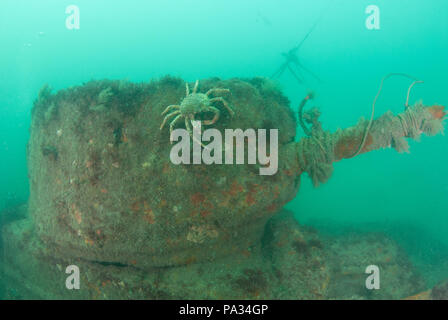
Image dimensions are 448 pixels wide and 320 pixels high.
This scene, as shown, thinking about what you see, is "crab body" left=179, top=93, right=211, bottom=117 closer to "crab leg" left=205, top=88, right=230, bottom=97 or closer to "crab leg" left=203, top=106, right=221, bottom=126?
"crab leg" left=203, top=106, right=221, bottom=126

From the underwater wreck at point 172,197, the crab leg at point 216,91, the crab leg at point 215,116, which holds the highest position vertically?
the crab leg at point 216,91

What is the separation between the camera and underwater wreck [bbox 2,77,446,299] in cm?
443

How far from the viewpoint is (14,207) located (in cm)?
868

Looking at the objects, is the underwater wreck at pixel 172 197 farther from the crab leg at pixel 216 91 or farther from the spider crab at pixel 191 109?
the spider crab at pixel 191 109

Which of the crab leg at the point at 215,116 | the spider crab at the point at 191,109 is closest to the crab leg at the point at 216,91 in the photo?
the spider crab at the point at 191,109

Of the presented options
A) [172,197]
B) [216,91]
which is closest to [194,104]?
[216,91]

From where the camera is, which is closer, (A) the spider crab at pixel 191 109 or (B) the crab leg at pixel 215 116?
(A) the spider crab at pixel 191 109

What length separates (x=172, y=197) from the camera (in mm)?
4430

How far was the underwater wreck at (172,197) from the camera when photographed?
443 cm

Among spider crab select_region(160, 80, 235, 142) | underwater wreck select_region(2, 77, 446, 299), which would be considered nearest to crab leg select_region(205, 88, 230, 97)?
underwater wreck select_region(2, 77, 446, 299)

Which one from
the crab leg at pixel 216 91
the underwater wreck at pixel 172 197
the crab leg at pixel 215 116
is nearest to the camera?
the underwater wreck at pixel 172 197

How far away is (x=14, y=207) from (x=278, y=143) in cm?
1035
